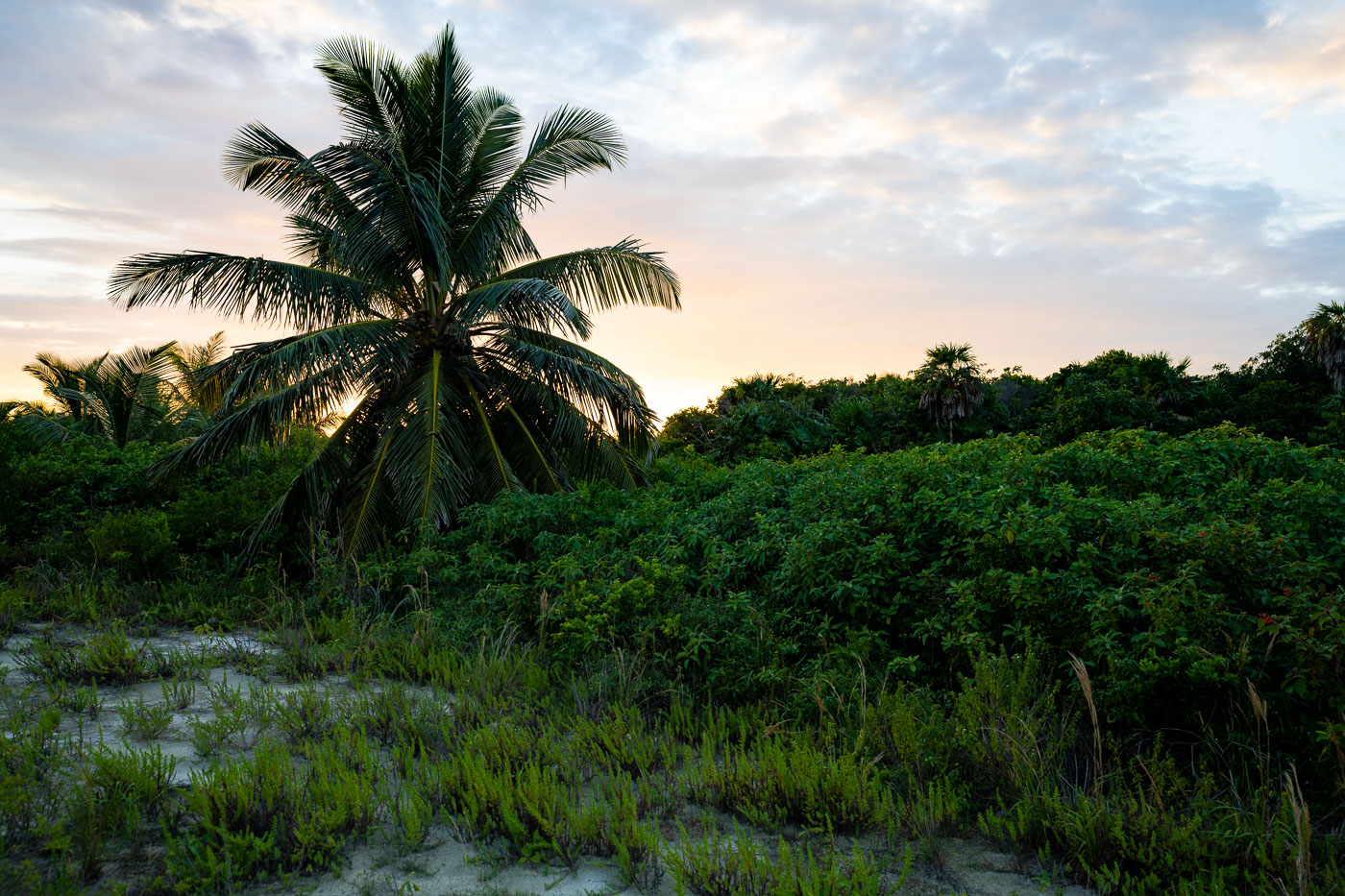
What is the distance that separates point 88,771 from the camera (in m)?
3.87

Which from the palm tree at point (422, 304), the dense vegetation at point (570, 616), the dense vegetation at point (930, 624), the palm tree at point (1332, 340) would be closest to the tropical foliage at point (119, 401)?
the dense vegetation at point (570, 616)

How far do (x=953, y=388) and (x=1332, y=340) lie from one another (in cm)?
961

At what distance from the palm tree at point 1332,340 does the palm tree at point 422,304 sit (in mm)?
18198

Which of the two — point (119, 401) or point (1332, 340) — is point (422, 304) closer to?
point (119, 401)

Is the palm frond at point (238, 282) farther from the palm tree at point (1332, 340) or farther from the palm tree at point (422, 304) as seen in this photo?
the palm tree at point (1332, 340)

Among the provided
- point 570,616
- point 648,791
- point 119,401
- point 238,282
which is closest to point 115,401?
point 119,401

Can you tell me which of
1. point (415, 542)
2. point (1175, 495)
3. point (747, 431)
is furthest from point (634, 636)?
point (747, 431)

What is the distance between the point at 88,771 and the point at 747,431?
1539cm

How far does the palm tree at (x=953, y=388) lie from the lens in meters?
19.7

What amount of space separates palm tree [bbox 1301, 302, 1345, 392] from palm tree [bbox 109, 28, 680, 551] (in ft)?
59.7

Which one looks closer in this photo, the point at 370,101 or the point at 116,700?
the point at 116,700

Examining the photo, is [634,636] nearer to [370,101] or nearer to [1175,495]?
[1175,495]

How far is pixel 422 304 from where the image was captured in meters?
11.4

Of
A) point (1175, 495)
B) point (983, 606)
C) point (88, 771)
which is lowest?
point (88, 771)
